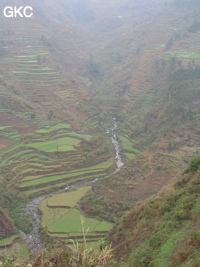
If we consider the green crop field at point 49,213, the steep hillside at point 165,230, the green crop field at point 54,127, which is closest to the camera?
the steep hillside at point 165,230

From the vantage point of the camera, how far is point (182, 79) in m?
42.1

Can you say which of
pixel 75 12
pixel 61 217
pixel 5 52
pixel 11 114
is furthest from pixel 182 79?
pixel 75 12

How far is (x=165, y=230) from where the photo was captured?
34.6ft

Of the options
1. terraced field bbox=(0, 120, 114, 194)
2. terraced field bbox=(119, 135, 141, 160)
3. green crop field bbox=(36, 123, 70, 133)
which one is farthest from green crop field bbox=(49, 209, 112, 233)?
green crop field bbox=(36, 123, 70, 133)

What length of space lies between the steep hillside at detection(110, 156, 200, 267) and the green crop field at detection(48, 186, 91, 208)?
1031cm

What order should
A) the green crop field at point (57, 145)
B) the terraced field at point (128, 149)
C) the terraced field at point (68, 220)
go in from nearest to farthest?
the terraced field at point (68, 220), the green crop field at point (57, 145), the terraced field at point (128, 149)

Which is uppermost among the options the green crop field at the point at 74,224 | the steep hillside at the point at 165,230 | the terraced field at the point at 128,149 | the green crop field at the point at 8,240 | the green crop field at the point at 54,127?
the green crop field at the point at 54,127

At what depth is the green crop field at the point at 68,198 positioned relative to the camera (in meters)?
24.7

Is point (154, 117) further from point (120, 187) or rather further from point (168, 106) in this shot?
point (120, 187)

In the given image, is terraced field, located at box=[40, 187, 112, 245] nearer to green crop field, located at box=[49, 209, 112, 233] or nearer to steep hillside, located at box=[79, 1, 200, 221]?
green crop field, located at box=[49, 209, 112, 233]

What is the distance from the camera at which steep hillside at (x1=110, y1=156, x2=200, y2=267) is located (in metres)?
8.50

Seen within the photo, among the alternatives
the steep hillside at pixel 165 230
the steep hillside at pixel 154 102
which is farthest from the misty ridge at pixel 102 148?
the steep hillside at pixel 154 102

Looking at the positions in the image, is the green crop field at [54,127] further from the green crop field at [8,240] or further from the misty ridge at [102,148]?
the green crop field at [8,240]

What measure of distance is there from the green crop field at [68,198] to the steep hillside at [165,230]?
1031 centimetres
